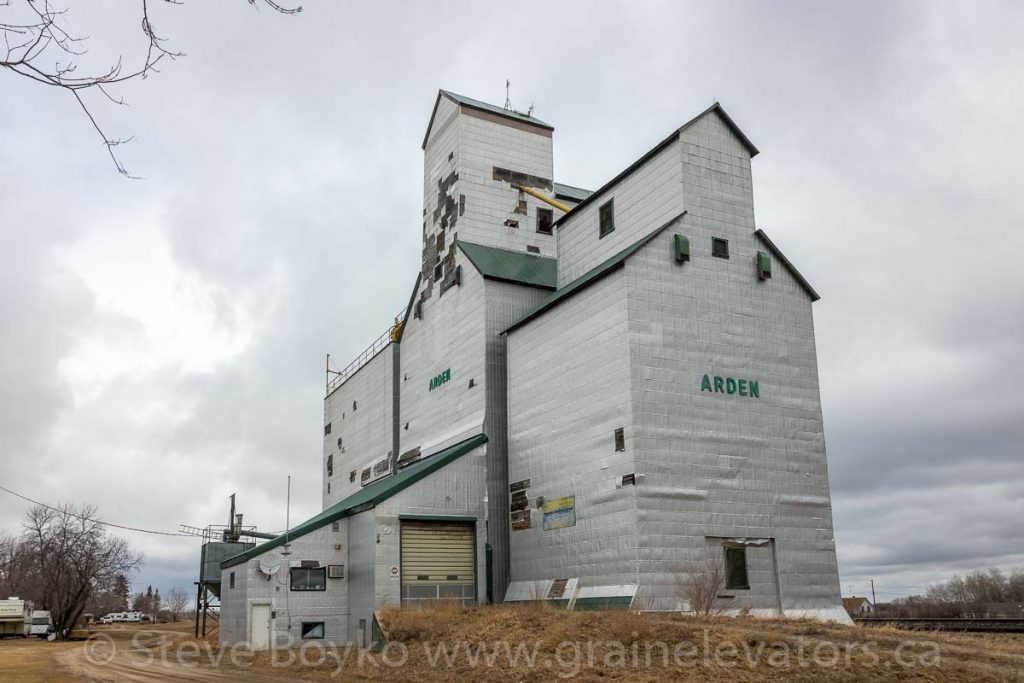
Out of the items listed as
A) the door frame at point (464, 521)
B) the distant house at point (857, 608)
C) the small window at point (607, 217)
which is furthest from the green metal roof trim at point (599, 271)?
the distant house at point (857, 608)

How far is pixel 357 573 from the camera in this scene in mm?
33750

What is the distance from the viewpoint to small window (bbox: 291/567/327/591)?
3419 cm

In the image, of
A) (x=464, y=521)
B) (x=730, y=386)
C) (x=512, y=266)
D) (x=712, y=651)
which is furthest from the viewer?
(x=512, y=266)

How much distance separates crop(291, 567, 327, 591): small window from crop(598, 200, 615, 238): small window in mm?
16623

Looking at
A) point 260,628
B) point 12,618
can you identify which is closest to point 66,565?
point 12,618

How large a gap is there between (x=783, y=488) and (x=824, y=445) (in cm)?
260

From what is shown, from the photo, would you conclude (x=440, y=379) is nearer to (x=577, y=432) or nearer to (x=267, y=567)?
(x=267, y=567)

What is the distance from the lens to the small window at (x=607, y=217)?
1321 inches

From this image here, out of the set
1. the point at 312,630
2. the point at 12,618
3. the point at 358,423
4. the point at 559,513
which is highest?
the point at 358,423

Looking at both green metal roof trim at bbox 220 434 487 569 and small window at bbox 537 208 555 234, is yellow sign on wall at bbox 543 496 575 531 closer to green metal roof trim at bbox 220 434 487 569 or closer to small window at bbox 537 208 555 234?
green metal roof trim at bbox 220 434 487 569

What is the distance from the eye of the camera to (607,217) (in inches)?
1335

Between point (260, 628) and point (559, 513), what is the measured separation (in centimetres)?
1241

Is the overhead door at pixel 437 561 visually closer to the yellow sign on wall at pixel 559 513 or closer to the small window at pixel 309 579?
the small window at pixel 309 579

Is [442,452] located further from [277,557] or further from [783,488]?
[783,488]
